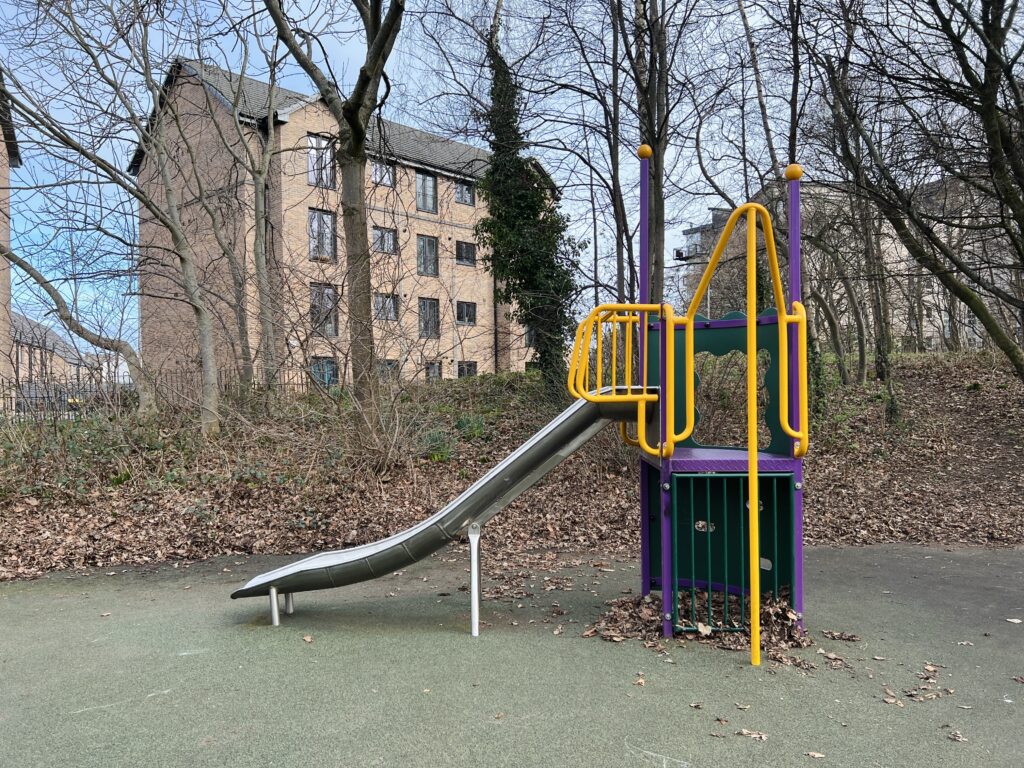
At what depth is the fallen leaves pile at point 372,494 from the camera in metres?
6.46

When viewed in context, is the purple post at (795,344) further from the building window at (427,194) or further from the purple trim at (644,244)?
the building window at (427,194)

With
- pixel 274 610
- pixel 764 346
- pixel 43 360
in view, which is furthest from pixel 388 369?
pixel 764 346

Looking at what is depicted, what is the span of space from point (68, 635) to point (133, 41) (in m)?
8.91

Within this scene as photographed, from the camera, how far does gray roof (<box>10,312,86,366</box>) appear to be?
8.81 metres

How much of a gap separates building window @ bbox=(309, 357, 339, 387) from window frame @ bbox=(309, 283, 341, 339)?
30 cm

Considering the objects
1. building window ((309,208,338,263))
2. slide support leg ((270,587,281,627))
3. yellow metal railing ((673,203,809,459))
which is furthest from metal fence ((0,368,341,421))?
yellow metal railing ((673,203,809,459))

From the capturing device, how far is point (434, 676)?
3.41 m

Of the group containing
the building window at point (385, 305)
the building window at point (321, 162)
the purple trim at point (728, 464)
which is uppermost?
the building window at point (321, 162)

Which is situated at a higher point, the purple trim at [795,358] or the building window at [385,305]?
the building window at [385,305]

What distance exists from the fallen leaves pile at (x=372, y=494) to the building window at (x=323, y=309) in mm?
1058

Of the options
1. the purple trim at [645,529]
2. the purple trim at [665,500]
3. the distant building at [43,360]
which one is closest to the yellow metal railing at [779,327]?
the purple trim at [665,500]

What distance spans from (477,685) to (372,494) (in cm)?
449

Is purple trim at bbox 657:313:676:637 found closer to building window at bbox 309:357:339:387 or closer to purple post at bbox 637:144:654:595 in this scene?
purple post at bbox 637:144:654:595

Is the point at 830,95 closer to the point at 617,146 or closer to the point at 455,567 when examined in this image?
the point at 617,146
